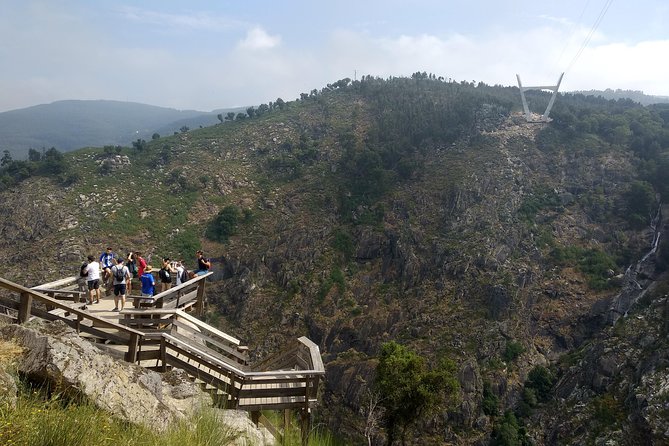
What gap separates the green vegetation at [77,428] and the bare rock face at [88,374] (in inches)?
6.4

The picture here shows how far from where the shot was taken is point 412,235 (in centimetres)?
4191

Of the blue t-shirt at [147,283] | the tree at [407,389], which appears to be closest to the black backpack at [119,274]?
Result: the blue t-shirt at [147,283]

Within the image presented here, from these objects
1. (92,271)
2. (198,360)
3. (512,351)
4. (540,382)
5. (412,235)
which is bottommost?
(540,382)

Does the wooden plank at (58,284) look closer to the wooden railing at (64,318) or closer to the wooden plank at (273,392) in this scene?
the wooden railing at (64,318)

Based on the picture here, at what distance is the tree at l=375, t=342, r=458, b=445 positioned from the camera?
18969mm

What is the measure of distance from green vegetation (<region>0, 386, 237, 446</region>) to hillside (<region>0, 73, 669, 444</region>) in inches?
840

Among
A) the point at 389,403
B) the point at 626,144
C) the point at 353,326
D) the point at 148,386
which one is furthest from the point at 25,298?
the point at 626,144

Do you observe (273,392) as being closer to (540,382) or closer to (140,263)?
(140,263)

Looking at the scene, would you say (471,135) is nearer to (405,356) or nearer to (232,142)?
(232,142)

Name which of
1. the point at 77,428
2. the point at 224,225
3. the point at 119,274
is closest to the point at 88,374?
the point at 77,428

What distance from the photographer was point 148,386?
5.59 metres

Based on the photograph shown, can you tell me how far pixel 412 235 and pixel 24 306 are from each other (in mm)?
37234

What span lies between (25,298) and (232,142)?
5683 cm

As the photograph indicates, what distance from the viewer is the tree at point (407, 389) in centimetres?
1897
